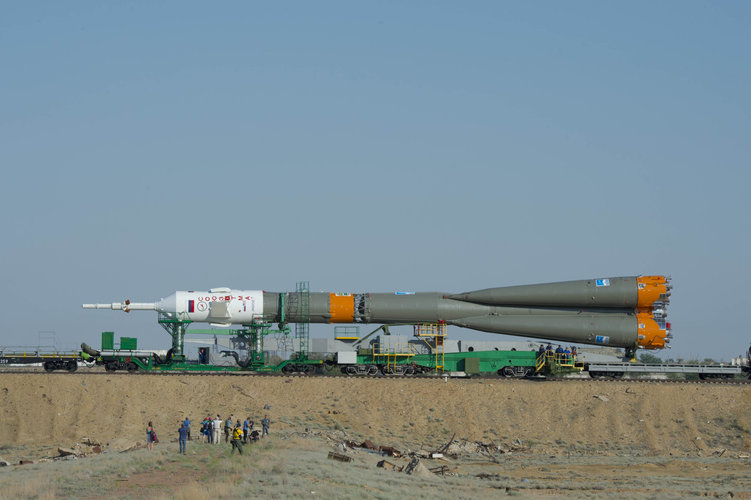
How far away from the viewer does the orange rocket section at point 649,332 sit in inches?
1933

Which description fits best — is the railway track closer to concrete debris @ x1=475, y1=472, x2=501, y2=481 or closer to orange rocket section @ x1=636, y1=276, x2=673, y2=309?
orange rocket section @ x1=636, y1=276, x2=673, y2=309

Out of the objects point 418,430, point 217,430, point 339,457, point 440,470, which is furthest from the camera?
point 418,430

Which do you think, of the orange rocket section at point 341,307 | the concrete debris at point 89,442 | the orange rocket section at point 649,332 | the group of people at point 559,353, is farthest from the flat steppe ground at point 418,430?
the orange rocket section at point 341,307

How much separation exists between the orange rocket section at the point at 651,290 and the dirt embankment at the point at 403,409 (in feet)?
18.9

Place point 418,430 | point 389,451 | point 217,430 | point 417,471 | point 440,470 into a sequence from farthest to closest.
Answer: point 418,430
point 389,451
point 217,430
point 440,470
point 417,471

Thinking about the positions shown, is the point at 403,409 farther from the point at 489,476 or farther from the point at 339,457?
the point at 339,457

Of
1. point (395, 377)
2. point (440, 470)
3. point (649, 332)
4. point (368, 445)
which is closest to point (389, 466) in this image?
point (440, 470)

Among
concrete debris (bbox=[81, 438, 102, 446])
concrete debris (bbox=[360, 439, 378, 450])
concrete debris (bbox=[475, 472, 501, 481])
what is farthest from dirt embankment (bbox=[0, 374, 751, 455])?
concrete debris (bbox=[475, 472, 501, 481])

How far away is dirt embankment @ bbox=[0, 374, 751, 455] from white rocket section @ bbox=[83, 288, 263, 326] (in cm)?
431

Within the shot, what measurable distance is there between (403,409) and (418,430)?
188cm

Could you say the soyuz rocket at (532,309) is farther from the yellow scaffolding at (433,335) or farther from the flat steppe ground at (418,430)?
the flat steppe ground at (418,430)

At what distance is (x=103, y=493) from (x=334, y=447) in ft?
42.9

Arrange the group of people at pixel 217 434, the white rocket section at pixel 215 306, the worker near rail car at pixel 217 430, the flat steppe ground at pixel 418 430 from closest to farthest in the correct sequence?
the flat steppe ground at pixel 418 430 → the group of people at pixel 217 434 → the worker near rail car at pixel 217 430 → the white rocket section at pixel 215 306

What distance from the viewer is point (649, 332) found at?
161 ft
